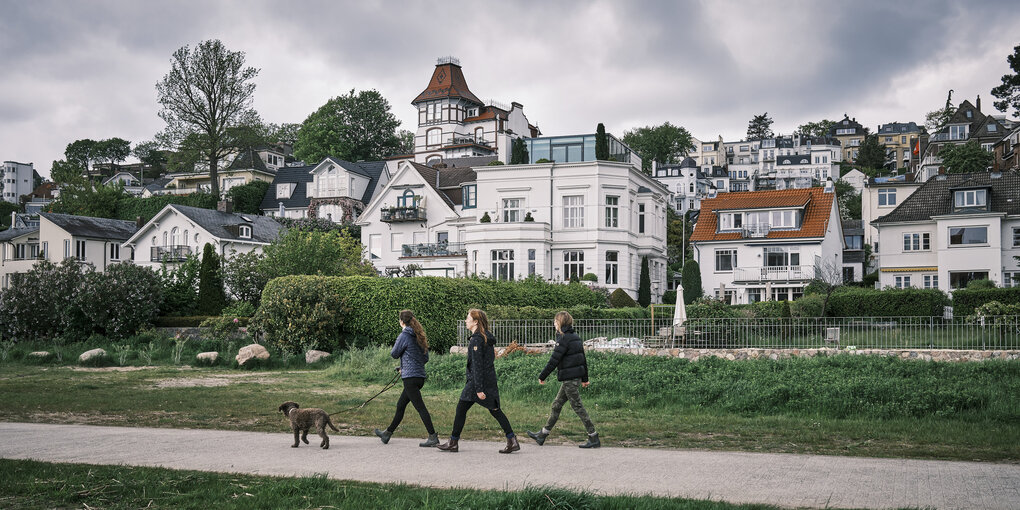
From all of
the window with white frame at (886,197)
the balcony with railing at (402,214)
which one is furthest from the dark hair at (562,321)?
the window with white frame at (886,197)

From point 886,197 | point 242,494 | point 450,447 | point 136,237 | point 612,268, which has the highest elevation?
point 886,197

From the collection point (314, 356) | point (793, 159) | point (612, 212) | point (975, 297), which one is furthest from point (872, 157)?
point (314, 356)

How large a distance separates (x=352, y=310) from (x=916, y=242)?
4012cm

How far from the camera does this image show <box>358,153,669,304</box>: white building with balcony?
49.8 metres

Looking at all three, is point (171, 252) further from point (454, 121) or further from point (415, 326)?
point (415, 326)

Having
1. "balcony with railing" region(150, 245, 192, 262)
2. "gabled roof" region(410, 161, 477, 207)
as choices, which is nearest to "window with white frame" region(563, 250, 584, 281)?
"gabled roof" region(410, 161, 477, 207)

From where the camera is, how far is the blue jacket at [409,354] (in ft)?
39.4

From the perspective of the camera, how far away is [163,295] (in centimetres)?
3969

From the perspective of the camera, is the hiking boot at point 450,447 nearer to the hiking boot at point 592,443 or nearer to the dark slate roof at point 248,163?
the hiking boot at point 592,443

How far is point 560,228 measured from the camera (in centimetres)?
5128

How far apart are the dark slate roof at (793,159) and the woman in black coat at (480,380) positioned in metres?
149

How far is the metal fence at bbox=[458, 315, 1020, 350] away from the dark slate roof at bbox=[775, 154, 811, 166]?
132529 millimetres

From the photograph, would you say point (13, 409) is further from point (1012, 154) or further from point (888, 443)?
point (1012, 154)

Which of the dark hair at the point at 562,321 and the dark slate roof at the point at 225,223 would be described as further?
the dark slate roof at the point at 225,223
